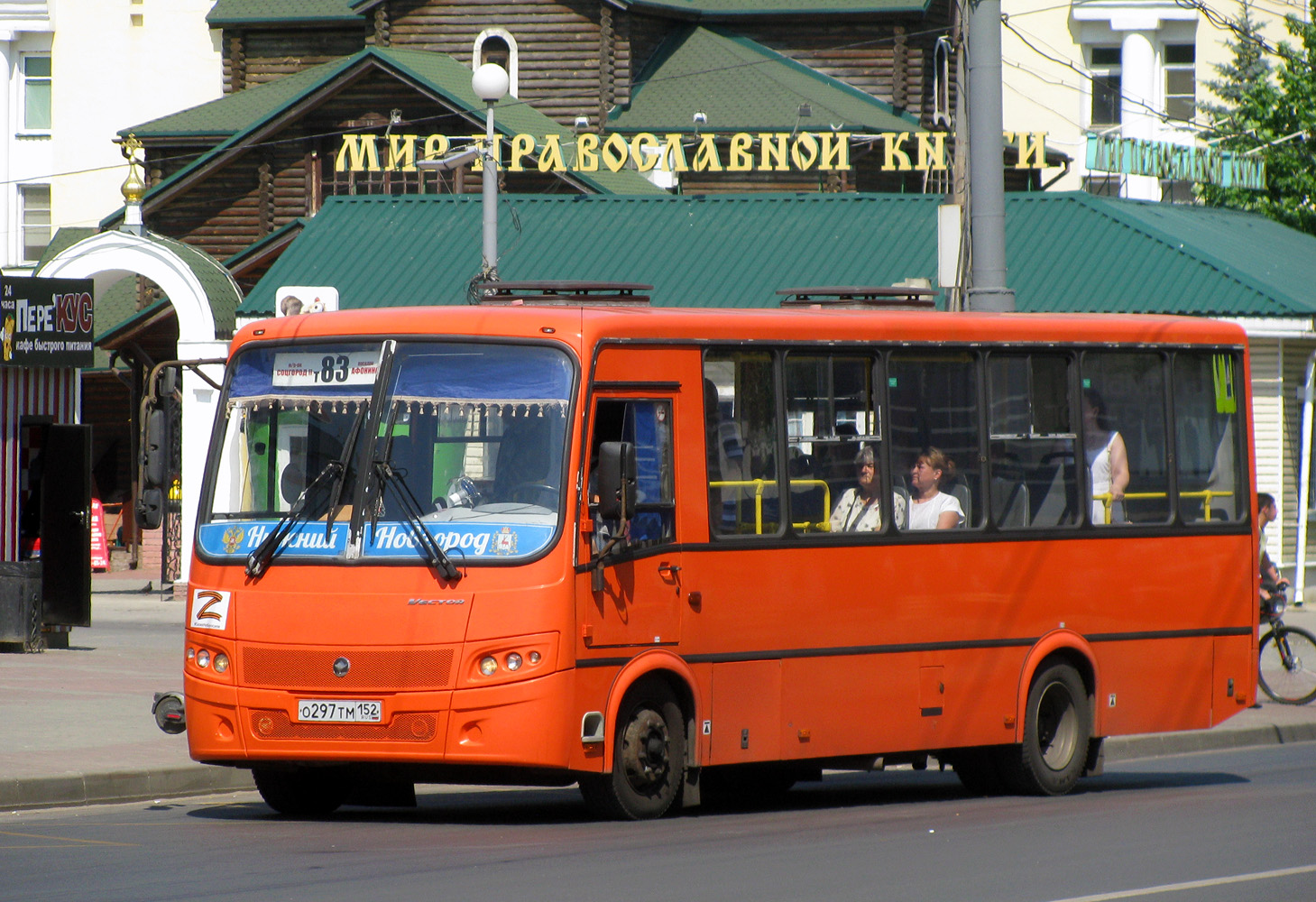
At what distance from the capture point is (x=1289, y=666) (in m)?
19.0

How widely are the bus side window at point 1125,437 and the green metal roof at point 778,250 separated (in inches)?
559

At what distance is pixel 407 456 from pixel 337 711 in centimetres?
133

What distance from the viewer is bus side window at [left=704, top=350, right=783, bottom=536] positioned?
11438 millimetres

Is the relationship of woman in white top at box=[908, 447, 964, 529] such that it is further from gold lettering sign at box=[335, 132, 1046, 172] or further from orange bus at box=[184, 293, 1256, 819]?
gold lettering sign at box=[335, 132, 1046, 172]

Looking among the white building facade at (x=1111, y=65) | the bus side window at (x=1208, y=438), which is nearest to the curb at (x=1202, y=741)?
the bus side window at (x=1208, y=438)

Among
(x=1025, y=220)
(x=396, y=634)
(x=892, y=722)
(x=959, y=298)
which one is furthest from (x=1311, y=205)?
(x=396, y=634)

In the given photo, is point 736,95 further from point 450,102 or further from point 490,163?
point 490,163

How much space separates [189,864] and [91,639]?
14.1m

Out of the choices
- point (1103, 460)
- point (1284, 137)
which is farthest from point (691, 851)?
point (1284, 137)

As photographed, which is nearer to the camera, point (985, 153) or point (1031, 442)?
point (1031, 442)

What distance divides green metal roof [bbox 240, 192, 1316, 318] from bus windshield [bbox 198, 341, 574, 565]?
17.9 m

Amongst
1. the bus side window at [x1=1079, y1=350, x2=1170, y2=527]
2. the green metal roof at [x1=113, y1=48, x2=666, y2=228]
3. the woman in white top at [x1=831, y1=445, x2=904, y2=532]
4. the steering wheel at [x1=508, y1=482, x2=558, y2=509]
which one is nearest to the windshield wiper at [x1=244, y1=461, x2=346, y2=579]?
the steering wheel at [x1=508, y1=482, x2=558, y2=509]

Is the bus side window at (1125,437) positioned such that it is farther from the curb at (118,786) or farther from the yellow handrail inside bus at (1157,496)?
the curb at (118,786)

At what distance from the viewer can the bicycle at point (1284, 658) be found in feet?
62.0
